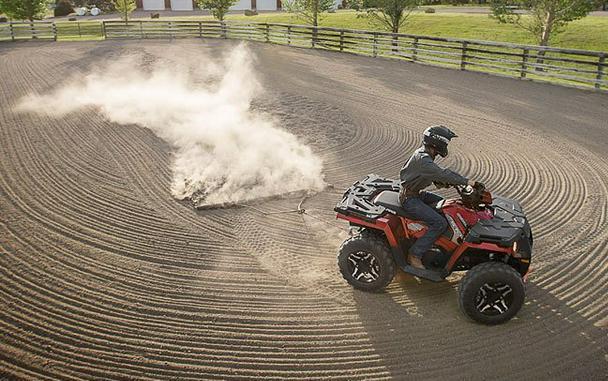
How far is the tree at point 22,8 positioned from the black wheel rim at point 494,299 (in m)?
40.1

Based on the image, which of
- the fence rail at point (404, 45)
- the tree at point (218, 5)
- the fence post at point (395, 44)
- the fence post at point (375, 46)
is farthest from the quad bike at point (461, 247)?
the tree at point (218, 5)

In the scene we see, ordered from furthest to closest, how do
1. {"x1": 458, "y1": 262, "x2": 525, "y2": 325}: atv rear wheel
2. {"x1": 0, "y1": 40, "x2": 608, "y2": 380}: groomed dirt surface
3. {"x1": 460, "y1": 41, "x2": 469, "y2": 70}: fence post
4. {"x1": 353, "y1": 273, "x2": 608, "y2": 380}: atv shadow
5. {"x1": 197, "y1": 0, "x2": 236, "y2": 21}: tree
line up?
1. {"x1": 197, "y1": 0, "x2": 236, "y2": 21}: tree
2. {"x1": 460, "y1": 41, "x2": 469, "y2": 70}: fence post
3. {"x1": 458, "y1": 262, "x2": 525, "y2": 325}: atv rear wheel
4. {"x1": 0, "y1": 40, "x2": 608, "y2": 380}: groomed dirt surface
5. {"x1": 353, "y1": 273, "x2": 608, "y2": 380}: atv shadow

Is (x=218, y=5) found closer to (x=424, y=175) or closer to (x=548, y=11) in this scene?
(x=548, y=11)

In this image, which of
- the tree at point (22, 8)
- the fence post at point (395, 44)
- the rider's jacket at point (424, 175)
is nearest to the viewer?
the rider's jacket at point (424, 175)

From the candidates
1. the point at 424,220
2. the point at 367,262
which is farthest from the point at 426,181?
the point at 367,262

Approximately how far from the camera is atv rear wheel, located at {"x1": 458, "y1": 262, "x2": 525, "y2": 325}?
509 centimetres

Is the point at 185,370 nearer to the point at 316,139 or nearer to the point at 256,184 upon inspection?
the point at 256,184

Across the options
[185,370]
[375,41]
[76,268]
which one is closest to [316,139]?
[76,268]

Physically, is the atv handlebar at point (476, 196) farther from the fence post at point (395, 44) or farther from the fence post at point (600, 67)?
the fence post at point (395, 44)

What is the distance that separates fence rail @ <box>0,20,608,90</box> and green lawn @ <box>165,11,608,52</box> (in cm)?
307

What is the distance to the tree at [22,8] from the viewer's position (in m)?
34.7

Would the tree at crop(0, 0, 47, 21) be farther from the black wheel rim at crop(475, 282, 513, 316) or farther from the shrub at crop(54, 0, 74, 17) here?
the black wheel rim at crop(475, 282, 513, 316)

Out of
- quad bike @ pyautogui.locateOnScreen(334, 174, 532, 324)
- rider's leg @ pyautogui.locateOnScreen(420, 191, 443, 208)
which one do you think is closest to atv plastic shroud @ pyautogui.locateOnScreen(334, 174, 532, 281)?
quad bike @ pyautogui.locateOnScreen(334, 174, 532, 324)

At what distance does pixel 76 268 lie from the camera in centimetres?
642
